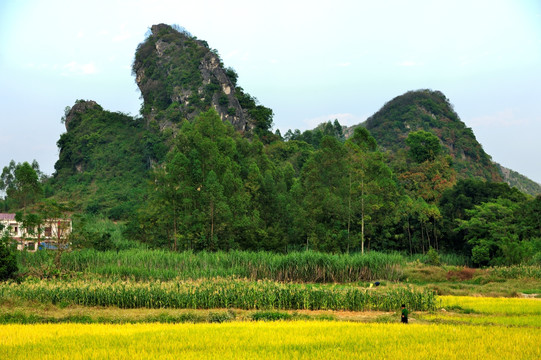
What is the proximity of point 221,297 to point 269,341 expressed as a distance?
8.62 meters

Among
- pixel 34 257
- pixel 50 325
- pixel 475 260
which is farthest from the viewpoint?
pixel 475 260

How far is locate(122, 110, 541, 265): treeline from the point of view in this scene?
132 feet

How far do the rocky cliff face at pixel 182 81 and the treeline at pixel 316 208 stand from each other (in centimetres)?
3366

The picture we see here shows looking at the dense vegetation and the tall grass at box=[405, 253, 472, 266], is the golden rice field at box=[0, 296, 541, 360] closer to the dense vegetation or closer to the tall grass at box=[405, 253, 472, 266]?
the tall grass at box=[405, 253, 472, 266]

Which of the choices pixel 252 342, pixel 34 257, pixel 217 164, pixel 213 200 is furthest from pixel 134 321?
pixel 217 164

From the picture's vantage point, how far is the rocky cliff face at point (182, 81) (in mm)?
81750

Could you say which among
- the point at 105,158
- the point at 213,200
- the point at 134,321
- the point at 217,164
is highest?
the point at 105,158

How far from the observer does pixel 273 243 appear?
42719mm

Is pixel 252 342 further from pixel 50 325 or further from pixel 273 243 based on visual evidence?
pixel 273 243

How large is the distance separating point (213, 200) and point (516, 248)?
22861 millimetres

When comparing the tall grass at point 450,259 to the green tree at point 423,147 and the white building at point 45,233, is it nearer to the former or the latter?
the green tree at point 423,147

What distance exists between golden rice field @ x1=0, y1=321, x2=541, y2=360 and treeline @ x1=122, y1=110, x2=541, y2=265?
23.7 meters

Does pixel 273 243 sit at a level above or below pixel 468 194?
below

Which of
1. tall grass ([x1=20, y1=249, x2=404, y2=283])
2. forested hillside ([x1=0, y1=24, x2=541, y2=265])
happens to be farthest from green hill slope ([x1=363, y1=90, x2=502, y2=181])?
tall grass ([x1=20, y1=249, x2=404, y2=283])
